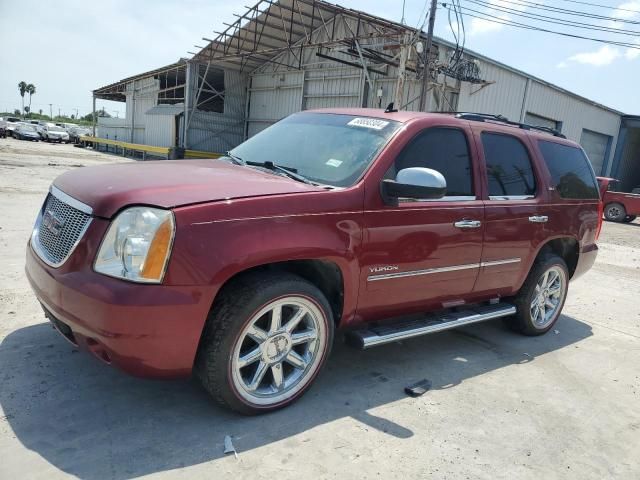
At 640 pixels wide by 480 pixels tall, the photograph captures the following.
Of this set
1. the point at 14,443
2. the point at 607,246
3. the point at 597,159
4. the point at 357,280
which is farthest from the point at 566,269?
the point at 597,159

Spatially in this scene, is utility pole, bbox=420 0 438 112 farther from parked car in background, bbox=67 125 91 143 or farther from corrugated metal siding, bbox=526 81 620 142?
parked car in background, bbox=67 125 91 143

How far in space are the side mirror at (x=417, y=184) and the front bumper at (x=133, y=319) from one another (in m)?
1.36

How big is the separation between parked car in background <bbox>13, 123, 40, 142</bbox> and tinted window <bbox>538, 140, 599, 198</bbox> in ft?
135

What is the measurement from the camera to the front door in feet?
10.8

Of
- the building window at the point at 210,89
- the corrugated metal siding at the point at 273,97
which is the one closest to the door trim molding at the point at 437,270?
the corrugated metal siding at the point at 273,97

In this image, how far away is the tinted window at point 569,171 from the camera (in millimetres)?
4770

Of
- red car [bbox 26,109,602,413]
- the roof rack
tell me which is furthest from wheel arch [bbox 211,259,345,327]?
the roof rack

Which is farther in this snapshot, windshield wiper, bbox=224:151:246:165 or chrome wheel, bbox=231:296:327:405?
windshield wiper, bbox=224:151:246:165

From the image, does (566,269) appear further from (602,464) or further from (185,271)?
(185,271)

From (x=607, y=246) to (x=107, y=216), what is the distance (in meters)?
11.7

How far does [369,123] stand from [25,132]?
41.3 m

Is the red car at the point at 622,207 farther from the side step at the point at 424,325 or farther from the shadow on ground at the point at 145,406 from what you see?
the shadow on ground at the point at 145,406

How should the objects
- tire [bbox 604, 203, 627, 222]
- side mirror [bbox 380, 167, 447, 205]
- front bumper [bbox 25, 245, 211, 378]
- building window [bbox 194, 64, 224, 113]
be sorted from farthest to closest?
building window [bbox 194, 64, 224, 113], tire [bbox 604, 203, 627, 222], side mirror [bbox 380, 167, 447, 205], front bumper [bbox 25, 245, 211, 378]

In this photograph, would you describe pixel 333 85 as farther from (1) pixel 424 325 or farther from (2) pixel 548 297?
(1) pixel 424 325
